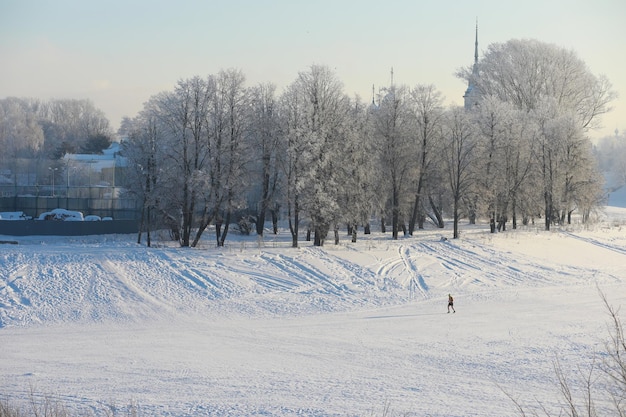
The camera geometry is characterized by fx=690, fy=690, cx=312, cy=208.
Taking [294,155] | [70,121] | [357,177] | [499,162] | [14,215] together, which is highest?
[70,121]

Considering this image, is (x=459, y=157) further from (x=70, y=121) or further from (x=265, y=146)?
(x=70, y=121)

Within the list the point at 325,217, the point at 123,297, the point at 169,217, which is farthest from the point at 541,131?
the point at 123,297

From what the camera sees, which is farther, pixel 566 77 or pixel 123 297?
pixel 566 77

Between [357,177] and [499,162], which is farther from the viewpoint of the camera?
[499,162]

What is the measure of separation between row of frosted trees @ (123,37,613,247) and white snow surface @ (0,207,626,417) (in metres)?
2.79

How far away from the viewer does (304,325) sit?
2559 centimetres

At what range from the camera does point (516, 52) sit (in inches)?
2761

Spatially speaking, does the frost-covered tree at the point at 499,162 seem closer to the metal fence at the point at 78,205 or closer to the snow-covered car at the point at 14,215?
the metal fence at the point at 78,205

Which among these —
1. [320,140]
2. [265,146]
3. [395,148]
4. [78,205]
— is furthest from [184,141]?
[78,205]

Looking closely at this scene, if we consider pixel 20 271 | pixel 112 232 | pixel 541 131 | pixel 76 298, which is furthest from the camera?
pixel 541 131

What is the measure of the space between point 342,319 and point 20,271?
48.6ft

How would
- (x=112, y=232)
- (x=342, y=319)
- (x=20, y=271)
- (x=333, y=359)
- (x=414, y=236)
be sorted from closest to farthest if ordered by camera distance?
(x=333, y=359), (x=342, y=319), (x=20, y=271), (x=414, y=236), (x=112, y=232)

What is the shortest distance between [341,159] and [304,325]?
53.1 ft

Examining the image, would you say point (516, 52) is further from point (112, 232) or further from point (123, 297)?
point (123, 297)
